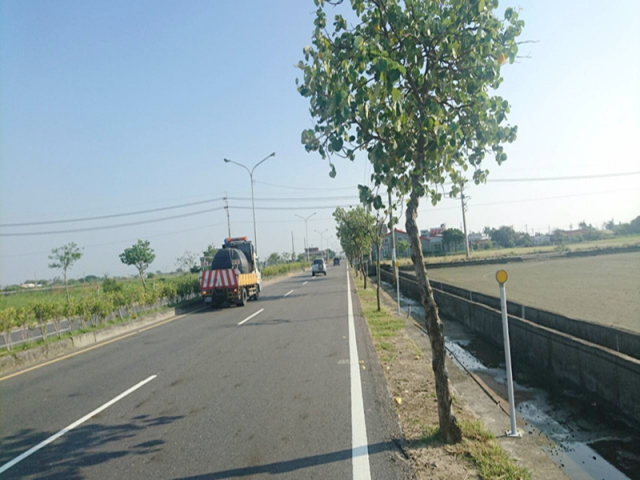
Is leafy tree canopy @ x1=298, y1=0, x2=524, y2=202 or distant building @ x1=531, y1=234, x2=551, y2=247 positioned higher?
leafy tree canopy @ x1=298, y1=0, x2=524, y2=202

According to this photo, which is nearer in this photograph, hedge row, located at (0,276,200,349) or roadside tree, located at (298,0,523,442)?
roadside tree, located at (298,0,523,442)

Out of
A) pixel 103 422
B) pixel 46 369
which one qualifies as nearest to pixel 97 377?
pixel 46 369

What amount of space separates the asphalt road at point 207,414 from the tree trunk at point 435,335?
626 millimetres

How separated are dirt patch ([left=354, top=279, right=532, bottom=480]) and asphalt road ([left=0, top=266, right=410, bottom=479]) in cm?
22

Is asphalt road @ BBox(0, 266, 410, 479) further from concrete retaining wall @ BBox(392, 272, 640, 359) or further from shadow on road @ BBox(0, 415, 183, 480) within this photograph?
concrete retaining wall @ BBox(392, 272, 640, 359)

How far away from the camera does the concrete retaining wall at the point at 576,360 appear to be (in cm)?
580

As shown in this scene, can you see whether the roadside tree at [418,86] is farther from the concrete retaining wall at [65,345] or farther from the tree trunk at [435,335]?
the concrete retaining wall at [65,345]

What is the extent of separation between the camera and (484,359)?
1017cm

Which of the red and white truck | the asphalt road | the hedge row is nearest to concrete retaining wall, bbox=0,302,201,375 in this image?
the hedge row

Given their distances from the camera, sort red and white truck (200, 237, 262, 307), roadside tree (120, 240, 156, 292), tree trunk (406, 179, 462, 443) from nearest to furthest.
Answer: tree trunk (406, 179, 462, 443)
red and white truck (200, 237, 262, 307)
roadside tree (120, 240, 156, 292)

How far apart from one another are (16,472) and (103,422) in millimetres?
1389

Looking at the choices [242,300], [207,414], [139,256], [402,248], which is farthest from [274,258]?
[207,414]

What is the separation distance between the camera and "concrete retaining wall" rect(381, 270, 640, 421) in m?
5.80

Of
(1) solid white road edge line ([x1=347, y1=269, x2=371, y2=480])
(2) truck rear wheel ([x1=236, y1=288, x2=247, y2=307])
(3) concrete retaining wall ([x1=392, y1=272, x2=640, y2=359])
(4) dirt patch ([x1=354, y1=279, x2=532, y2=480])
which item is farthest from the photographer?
(2) truck rear wheel ([x1=236, y1=288, x2=247, y2=307])
